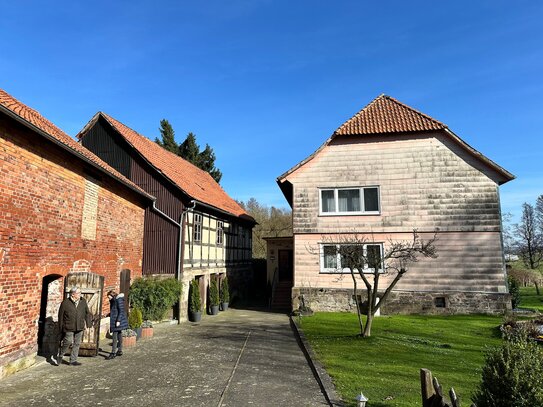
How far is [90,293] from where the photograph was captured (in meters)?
10.0

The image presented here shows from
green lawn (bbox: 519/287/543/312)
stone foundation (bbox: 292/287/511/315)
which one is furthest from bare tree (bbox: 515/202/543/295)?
stone foundation (bbox: 292/287/511/315)

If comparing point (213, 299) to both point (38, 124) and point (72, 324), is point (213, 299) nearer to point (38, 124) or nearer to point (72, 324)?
point (72, 324)

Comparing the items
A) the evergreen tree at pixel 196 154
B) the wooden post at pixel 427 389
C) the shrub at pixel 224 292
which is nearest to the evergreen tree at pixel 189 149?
the evergreen tree at pixel 196 154

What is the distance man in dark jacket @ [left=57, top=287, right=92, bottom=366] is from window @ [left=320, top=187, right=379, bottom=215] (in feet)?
35.2

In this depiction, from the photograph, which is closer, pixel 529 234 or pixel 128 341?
pixel 128 341

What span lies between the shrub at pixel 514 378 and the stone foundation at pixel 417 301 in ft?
37.3

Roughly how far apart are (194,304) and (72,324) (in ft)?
23.0

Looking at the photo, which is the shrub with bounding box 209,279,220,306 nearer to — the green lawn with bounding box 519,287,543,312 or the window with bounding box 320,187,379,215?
the window with bounding box 320,187,379,215

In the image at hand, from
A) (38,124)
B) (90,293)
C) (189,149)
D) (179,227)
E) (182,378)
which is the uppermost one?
(189,149)

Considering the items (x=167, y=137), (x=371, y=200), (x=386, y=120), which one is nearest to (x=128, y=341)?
(x=371, y=200)

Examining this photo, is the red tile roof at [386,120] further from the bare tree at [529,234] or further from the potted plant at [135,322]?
the bare tree at [529,234]

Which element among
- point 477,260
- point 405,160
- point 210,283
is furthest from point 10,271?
point 477,260

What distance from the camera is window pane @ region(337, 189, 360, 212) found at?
1662 centimetres

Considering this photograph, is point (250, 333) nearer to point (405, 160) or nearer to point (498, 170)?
point (405, 160)
